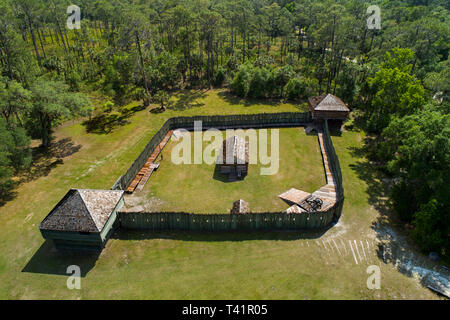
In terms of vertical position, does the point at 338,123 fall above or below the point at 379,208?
above

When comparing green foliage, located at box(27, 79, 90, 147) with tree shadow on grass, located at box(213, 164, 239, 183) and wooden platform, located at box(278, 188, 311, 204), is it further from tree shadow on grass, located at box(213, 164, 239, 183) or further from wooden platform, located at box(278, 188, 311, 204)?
wooden platform, located at box(278, 188, 311, 204)

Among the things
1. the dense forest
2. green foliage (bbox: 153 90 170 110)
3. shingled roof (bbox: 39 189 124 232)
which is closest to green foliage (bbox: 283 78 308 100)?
the dense forest

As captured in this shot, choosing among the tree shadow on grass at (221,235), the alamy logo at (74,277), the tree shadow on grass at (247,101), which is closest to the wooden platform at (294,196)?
the tree shadow on grass at (221,235)

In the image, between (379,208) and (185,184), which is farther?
(185,184)

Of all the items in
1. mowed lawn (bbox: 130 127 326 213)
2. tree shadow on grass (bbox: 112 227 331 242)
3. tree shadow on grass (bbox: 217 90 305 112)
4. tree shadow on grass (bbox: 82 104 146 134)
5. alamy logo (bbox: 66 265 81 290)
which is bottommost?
alamy logo (bbox: 66 265 81 290)

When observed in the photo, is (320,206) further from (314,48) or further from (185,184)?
(314,48)

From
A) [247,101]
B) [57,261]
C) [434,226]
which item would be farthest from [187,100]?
[434,226]
